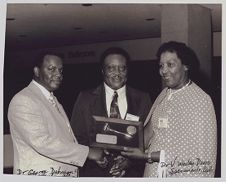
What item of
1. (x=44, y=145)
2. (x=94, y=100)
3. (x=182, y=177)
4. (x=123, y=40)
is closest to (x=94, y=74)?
(x=94, y=100)

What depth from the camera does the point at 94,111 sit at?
1.55 meters

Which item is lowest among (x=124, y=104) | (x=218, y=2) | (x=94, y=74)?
(x=124, y=104)

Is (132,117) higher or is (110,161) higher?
(132,117)

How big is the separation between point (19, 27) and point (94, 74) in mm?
330

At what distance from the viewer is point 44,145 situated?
149cm

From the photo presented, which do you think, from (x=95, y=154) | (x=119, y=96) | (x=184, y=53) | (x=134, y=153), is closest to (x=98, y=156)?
(x=95, y=154)

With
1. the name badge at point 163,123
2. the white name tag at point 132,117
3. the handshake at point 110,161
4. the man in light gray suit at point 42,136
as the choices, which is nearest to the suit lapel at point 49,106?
the man in light gray suit at point 42,136

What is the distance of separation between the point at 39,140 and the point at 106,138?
0.75ft

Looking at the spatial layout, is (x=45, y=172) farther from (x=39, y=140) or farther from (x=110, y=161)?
(x=110, y=161)

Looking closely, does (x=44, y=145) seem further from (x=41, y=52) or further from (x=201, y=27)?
(x=201, y=27)

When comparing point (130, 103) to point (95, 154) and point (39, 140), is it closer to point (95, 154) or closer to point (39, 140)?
point (95, 154)

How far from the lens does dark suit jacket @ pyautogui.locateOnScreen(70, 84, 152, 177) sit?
153 cm

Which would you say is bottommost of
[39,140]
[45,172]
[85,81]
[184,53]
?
[45,172]

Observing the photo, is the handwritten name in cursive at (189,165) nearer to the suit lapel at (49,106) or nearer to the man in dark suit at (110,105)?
the man in dark suit at (110,105)
